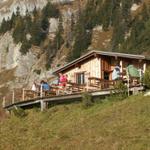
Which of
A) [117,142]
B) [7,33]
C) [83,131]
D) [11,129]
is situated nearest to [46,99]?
[11,129]

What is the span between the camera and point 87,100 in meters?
32.5

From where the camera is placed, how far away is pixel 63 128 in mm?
28531

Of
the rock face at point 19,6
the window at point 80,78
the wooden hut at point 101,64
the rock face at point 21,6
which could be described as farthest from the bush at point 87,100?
the rock face at point 19,6

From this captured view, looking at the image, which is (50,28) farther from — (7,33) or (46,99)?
(46,99)

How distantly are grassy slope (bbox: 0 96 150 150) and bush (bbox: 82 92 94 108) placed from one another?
0.39 m

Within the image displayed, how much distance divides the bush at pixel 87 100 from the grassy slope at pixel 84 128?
1.29 ft

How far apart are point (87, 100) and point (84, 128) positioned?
5.27m

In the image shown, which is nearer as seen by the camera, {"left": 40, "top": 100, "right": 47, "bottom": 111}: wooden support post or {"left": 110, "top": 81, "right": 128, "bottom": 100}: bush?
{"left": 110, "top": 81, "right": 128, "bottom": 100}: bush

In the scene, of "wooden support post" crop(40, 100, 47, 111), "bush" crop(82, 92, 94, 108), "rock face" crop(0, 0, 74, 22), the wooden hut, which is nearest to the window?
the wooden hut

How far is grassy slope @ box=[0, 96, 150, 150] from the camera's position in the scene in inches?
938

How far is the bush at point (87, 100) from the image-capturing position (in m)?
32.4

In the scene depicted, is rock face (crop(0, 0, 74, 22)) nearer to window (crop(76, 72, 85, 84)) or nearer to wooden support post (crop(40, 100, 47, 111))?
window (crop(76, 72, 85, 84))

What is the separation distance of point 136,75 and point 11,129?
891 centimetres

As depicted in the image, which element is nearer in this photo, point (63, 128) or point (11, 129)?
point (63, 128)
